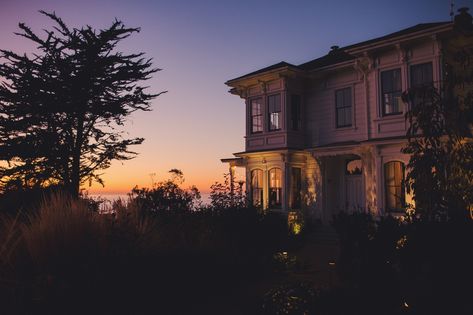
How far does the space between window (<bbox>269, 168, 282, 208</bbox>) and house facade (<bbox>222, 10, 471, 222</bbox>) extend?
44mm

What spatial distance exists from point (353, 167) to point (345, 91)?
313 cm

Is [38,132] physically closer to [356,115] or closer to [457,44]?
[356,115]

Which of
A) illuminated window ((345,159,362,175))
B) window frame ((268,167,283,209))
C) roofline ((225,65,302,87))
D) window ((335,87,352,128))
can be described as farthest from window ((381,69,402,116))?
window frame ((268,167,283,209))

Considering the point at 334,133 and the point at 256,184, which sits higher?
the point at 334,133

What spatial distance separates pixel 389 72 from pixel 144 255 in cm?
1130

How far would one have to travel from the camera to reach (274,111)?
56.1ft

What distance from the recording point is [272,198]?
1738cm

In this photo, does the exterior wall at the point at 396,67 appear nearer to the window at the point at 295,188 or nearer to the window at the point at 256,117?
the window at the point at 295,188

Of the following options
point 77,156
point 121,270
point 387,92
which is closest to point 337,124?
point 387,92

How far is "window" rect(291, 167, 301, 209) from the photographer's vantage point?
16.8 m

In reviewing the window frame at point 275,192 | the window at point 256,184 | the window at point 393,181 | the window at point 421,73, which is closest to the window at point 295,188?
the window frame at point 275,192

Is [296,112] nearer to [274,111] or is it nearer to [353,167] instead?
[274,111]

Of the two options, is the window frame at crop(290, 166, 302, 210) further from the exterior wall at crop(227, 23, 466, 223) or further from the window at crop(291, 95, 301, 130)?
the window at crop(291, 95, 301, 130)

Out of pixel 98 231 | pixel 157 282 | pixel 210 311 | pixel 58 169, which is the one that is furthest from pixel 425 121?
pixel 58 169
